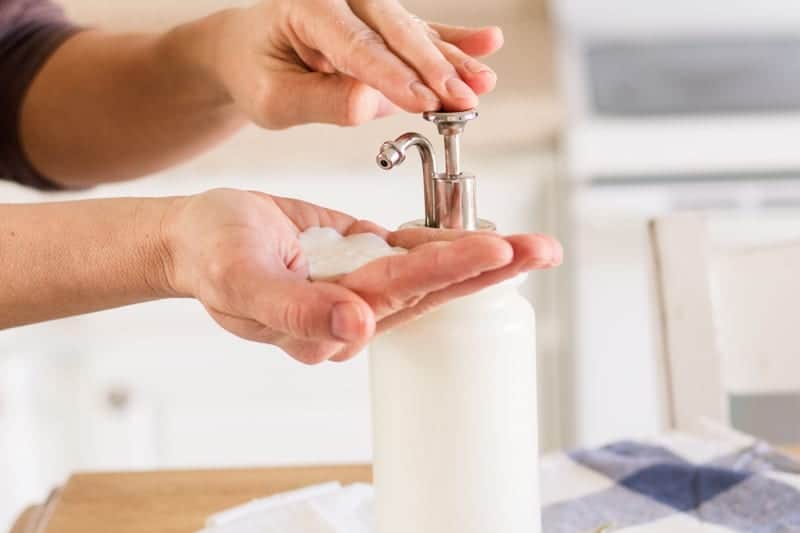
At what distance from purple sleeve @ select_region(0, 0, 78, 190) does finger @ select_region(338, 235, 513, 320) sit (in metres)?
0.63

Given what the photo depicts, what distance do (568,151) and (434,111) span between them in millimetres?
1099

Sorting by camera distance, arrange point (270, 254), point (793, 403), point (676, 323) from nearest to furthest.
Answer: point (270, 254), point (676, 323), point (793, 403)

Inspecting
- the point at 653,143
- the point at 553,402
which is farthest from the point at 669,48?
the point at 553,402

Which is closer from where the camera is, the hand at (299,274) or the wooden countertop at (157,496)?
the hand at (299,274)

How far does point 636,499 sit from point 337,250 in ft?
1.01

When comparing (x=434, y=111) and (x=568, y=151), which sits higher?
(x=568, y=151)

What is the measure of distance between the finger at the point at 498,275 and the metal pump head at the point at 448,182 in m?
0.08

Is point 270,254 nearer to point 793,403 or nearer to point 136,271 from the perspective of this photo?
point 136,271

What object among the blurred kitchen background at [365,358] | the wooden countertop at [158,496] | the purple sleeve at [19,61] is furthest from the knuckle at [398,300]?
the blurred kitchen background at [365,358]

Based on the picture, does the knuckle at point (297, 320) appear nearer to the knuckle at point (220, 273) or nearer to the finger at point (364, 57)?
the knuckle at point (220, 273)

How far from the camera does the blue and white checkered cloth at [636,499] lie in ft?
2.39

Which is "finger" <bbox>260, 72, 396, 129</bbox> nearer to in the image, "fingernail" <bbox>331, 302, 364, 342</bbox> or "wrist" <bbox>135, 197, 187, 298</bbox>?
"wrist" <bbox>135, 197, 187, 298</bbox>

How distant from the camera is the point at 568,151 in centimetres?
172

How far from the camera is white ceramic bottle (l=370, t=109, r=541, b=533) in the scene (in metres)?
0.59
